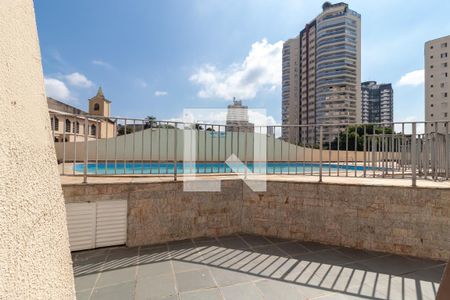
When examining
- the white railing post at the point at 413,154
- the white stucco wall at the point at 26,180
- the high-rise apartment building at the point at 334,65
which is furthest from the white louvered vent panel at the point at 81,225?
the high-rise apartment building at the point at 334,65

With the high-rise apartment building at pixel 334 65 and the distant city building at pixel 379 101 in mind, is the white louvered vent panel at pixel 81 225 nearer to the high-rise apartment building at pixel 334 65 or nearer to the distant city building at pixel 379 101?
the high-rise apartment building at pixel 334 65

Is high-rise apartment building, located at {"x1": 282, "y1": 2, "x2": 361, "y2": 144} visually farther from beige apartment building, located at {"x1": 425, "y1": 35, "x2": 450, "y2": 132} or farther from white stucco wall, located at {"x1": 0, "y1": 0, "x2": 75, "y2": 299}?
white stucco wall, located at {"x1": 0, "y1": 0, "x2": 75, "y2": 299}

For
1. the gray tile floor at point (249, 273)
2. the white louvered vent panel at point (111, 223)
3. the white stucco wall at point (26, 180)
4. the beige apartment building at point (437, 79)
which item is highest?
the beige apartment building at point (437, 79)

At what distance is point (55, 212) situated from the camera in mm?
927

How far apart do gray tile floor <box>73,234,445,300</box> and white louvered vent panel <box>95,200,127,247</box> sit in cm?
15

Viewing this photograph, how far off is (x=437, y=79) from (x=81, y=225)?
231 ft

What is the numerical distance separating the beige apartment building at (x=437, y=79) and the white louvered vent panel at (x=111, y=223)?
66.3m

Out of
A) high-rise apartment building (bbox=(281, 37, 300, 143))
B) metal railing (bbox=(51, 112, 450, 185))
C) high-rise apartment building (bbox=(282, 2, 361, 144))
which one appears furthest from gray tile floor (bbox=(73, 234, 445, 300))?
high-rise apartment building (bbox=(281, 37, 300, 143))

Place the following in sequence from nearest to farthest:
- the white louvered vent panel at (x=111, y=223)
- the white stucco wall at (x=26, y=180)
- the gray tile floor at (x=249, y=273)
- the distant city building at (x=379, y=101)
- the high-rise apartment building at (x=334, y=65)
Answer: the white stucco wall at (x=26, y=180), the gray tile floor at (x=249, y=273), the white louvered vent panel at (x=111, y=223), the high-rise apartment building at (x=334, y=65), the distant city building at (x=379, y=101)

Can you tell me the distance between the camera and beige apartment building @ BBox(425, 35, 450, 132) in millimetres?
49062

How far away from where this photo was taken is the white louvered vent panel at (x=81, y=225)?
11.3 ft

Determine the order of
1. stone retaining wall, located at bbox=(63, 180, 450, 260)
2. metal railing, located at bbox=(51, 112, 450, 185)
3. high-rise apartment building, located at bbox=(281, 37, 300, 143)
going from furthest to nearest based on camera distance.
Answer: high-rise apartment building, located at bbox=(281, 37, 300, 143), metal railing, located at bbox=(51, 112, 450, 185), stone retaining wall, located at bbox=(63, 180, 450, 260)

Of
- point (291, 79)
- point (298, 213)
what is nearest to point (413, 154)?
point (298, 213)

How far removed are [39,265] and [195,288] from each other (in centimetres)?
214
